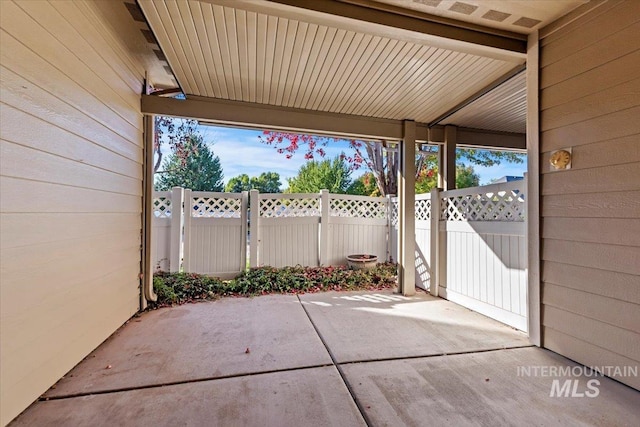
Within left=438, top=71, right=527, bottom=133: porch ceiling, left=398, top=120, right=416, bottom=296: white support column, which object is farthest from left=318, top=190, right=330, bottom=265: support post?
left=438, top=71, right=527, bottom=133: porch ceiling

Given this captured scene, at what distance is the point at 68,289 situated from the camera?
1973 millimetres

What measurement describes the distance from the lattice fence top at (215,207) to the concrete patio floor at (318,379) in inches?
89.1

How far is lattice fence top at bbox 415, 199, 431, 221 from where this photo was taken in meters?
4.49

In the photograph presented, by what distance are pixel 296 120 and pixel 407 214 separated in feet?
7.04

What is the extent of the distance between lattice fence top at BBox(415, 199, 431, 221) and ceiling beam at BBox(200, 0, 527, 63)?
→ 7.75ft

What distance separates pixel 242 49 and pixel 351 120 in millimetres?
1885

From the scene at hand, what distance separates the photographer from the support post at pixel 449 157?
444 centimetres

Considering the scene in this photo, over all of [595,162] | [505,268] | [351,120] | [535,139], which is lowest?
[505,268]

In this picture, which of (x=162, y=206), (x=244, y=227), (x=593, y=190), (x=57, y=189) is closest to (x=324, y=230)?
(x=244, y=227)

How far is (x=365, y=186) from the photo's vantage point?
1138 cm

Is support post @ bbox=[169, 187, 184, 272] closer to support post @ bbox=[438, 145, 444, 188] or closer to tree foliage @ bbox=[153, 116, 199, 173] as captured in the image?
tree foliage @ bbox=[153, 116, 199, 173]

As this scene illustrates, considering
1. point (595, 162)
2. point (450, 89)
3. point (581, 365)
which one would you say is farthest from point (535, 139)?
point (581, 365)

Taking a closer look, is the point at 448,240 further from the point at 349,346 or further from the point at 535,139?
the point at 349,346

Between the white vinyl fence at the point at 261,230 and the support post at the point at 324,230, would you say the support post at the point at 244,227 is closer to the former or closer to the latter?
the white vinyl fence at the point at 261,230
